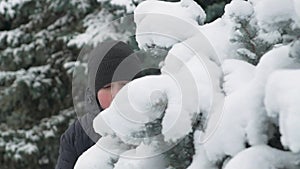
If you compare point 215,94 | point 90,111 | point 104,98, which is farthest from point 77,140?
point 215,94

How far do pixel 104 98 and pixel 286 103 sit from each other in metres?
1.79

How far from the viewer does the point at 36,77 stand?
281 inches

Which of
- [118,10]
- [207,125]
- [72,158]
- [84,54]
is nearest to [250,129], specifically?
[207,125]

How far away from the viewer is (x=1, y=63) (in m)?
7.12

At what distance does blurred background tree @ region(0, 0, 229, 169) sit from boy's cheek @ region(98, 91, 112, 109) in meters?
3.87

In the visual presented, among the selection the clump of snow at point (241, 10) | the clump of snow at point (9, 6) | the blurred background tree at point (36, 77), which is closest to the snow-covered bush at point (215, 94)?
the clump of snow at point (241, 10)

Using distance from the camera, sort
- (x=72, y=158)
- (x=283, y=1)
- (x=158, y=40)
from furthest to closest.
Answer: (x=72, y=158)
(x=158, y=40)
(x=283, y=1)

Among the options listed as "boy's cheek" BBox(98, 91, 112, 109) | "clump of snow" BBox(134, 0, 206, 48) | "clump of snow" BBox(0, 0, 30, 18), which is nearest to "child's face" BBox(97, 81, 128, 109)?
"boy's cheek" BBox(98, 91, 112, 109)

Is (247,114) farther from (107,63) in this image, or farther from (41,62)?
(41,62)

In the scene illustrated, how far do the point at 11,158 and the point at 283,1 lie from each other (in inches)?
239

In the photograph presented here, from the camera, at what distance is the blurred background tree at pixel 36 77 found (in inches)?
277

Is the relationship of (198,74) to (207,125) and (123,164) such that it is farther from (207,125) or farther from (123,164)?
(123,164)

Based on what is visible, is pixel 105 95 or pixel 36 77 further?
pixel 36 77

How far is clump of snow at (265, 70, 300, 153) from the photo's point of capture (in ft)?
3.84
